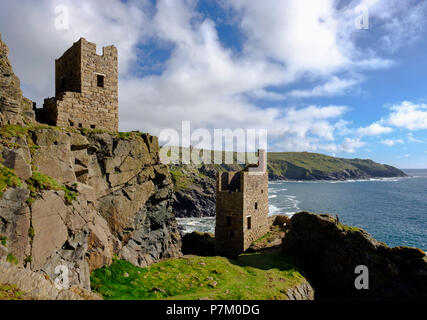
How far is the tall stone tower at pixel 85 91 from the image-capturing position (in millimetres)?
17703

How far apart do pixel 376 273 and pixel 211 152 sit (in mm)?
154437

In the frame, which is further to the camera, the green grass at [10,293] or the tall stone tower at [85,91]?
the tall stone tower at [85,91]

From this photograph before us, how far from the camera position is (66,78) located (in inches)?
804

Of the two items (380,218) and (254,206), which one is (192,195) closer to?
(380,218)

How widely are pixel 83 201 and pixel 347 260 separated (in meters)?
21.8

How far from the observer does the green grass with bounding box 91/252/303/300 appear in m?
14.9

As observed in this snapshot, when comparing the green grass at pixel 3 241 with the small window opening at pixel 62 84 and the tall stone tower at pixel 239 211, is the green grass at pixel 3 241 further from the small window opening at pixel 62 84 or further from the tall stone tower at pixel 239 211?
the tall stone tower at pixel 239 211

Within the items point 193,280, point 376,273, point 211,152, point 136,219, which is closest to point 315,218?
point 376,273

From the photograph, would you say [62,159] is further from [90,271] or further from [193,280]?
[193,280]

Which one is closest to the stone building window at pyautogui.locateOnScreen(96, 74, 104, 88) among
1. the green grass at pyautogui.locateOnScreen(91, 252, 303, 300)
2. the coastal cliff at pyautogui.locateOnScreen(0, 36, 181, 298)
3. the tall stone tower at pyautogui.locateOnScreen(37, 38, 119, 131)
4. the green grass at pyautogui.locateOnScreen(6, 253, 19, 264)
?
the tall stone tower at pyautogui.locateOnScreen(37, 38, 119, 131)

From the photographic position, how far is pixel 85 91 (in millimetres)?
19094

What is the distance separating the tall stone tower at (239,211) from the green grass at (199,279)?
13.0ft

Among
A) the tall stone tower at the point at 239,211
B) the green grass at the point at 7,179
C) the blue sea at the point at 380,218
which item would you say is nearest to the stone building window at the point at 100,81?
the green grass at the point at 7,179
